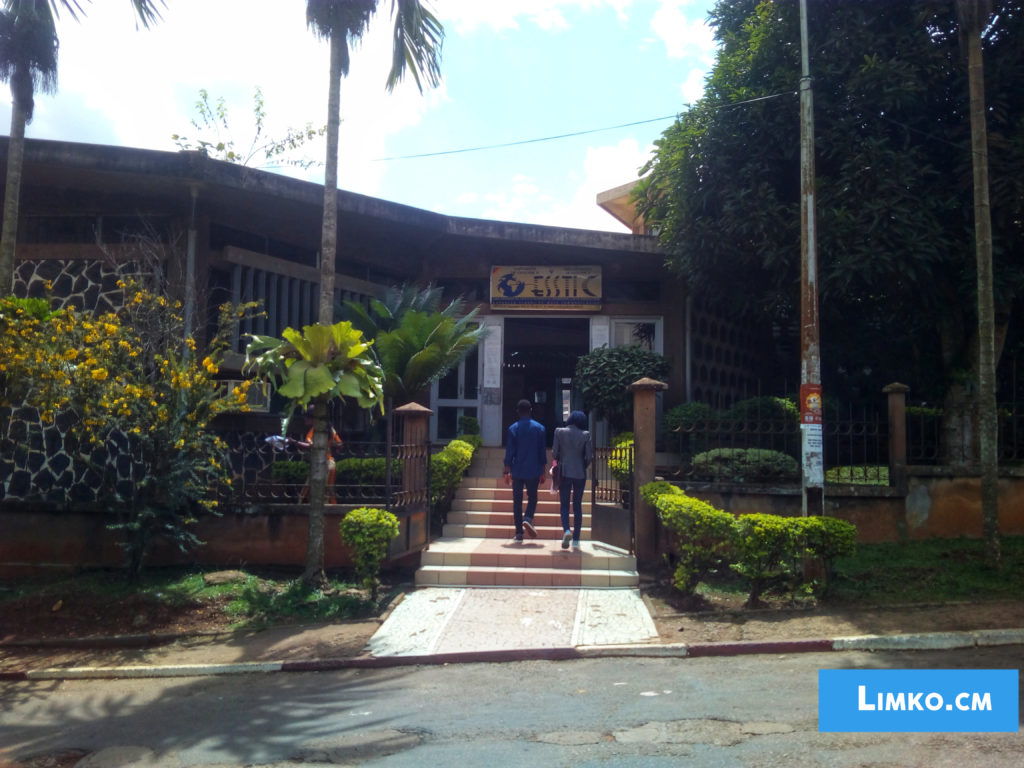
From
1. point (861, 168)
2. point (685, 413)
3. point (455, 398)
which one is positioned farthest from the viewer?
point (455, 398)

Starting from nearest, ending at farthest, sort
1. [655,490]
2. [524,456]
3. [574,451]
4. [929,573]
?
[929,573]
[655,490]
[574,451]
[524,456]

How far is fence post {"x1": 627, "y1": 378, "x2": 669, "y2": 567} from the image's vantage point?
34.1 ft

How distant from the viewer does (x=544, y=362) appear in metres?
22.0

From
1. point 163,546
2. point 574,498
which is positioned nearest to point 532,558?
point 574,498

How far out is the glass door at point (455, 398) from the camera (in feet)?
55.1

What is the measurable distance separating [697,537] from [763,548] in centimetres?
64

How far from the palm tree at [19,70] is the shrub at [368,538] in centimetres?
580

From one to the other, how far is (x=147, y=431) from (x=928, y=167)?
9792mm

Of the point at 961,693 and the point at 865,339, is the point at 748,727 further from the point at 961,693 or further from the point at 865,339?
the point at 865,339

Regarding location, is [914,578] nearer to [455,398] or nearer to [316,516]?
[316,516]

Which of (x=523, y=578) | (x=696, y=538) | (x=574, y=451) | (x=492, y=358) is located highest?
(x=492, y=358)

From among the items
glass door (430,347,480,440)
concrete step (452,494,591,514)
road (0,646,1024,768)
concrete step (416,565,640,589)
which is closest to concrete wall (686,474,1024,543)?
concrete step (416,565,640,589)

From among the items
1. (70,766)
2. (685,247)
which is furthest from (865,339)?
(70,766)

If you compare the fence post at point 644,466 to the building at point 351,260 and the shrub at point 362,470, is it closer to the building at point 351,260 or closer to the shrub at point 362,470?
the shrub at point 362,470
